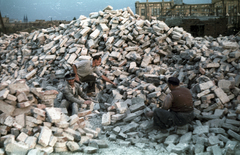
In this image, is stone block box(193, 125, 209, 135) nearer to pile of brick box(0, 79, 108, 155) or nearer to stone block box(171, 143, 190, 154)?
stone block box(171, 143, 190, 154)

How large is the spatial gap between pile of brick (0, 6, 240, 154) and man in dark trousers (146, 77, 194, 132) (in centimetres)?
31

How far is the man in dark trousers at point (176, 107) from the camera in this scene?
4.21 m

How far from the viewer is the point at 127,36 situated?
852 centimetres

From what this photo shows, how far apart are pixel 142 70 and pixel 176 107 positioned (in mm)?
2795

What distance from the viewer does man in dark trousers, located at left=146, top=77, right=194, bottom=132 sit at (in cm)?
421

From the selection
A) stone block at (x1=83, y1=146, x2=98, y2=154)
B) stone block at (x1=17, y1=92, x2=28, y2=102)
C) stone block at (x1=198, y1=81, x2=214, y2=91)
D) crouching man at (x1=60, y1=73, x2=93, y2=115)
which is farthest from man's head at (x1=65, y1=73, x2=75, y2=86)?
stone block at (x1=198, y1=81, x2=214, y2=91)

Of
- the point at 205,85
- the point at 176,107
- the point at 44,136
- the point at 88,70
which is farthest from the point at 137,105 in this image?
the point at 44,136

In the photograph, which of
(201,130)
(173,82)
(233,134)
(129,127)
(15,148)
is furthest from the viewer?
(129,127)

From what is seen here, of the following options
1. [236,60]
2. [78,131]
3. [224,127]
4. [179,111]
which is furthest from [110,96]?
[236,60]

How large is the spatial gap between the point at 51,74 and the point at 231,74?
6.56 meters

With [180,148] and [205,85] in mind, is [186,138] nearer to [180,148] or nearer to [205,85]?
[180,148]

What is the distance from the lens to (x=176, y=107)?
4.30 meters

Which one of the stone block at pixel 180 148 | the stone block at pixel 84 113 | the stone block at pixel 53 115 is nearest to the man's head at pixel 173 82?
the stone block at pixel 180 148

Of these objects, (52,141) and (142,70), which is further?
(142,70)
